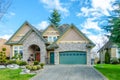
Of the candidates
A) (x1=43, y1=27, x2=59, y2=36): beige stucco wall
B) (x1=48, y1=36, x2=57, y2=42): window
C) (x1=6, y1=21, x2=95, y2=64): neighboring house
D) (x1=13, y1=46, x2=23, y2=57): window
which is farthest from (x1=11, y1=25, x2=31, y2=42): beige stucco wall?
(x1=48, y1=36, x2=57, y2=42): window

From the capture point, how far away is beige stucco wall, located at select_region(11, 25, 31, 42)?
163 ft

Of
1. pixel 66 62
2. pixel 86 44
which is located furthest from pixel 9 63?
pixel 86 44

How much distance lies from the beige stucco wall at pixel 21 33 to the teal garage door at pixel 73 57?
30.5 feet

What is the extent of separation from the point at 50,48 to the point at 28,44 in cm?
399

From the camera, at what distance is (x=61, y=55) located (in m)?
Answer: 45.1

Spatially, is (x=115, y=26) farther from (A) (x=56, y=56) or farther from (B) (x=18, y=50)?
(B) (x=18, y=50)

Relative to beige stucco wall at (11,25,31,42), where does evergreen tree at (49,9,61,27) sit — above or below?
above

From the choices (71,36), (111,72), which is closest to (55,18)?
(71,36)

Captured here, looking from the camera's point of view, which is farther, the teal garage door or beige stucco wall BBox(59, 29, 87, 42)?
beige stucco wall BBox(59, 29, 87, 42)

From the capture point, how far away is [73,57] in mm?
44625

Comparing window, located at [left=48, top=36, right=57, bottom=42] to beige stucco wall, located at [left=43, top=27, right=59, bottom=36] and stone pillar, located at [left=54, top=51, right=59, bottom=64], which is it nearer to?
beige stucco wall, located at [left=43, top=27, right=59, bottom=36]

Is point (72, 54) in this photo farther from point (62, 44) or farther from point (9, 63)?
point (9, 63)

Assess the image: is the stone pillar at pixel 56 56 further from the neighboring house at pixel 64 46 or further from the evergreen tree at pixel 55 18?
the evergreen tree at pixel 55 18

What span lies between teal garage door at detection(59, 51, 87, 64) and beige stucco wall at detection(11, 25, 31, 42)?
930cm
